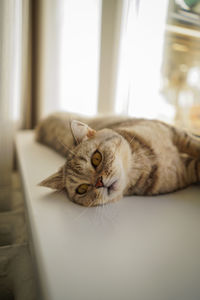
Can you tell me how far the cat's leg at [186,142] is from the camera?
849 mm

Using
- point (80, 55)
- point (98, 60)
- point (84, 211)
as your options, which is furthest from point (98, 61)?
point (84, 211)

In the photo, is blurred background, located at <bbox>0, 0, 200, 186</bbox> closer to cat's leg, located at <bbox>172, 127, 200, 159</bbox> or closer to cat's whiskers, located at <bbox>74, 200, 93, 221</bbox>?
cat's leg, located at <bbox>172, 127, 200, 159</bbox>

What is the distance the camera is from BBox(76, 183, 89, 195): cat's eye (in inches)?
26.2

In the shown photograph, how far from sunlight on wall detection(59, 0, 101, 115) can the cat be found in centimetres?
104

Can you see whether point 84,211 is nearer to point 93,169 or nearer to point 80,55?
point 93,169

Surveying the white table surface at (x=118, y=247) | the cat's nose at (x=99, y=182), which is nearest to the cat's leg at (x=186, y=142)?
the white table surface at (x=118, y=247)

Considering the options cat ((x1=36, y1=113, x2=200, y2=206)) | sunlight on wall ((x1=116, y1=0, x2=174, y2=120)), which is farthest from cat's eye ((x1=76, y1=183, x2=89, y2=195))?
sunlight on wall ((x1=116, y1=0, x2=174, y2=120))

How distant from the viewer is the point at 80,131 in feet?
2.23

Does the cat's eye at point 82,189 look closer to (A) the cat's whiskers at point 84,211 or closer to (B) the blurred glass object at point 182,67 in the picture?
(A) the cat's whiskers at point 84,211

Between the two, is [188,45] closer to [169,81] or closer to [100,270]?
[169,81]

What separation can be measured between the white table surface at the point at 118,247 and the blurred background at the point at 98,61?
16.1 inches

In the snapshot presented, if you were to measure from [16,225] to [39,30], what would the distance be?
1717mm

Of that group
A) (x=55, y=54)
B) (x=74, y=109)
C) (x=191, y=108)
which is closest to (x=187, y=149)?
(x=191, y=108)

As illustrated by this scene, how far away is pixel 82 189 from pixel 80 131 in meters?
0.18
